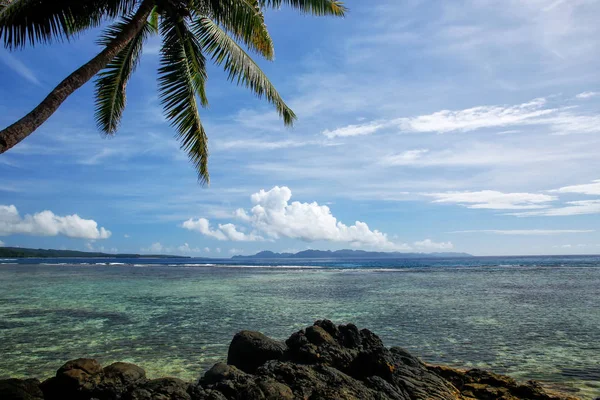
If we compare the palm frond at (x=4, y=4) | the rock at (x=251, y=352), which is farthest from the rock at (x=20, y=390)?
the palm frond at (x=4, y=4)

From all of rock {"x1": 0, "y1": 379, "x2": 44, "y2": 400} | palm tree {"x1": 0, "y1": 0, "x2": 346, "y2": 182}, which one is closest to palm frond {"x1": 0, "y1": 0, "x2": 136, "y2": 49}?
palm tree {"x1": 0, "y1": 0, "x2": 346, "y2": 182}

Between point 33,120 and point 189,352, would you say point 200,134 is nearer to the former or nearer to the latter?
point 33,120

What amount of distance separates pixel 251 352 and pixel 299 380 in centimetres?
209

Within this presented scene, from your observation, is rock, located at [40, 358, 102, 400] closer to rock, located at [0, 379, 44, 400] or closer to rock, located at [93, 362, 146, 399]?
rock, located at [93, 362, 146, 399]

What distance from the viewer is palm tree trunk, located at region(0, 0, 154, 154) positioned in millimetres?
5801

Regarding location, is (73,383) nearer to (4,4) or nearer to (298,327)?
(4,4)

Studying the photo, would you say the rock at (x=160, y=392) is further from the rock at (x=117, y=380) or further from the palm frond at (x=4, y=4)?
the palm frond at (x=4, y=4)

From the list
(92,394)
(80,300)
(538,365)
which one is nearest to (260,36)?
(92,394)

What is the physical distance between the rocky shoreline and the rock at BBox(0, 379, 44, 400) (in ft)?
0.04

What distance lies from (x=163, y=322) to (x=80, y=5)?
35.8 ft

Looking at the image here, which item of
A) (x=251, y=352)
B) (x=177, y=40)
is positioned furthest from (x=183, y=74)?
(x=251, y=352)

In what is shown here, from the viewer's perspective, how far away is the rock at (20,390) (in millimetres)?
5367

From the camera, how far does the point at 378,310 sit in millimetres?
17828

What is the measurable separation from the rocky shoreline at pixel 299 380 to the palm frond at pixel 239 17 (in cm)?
636
